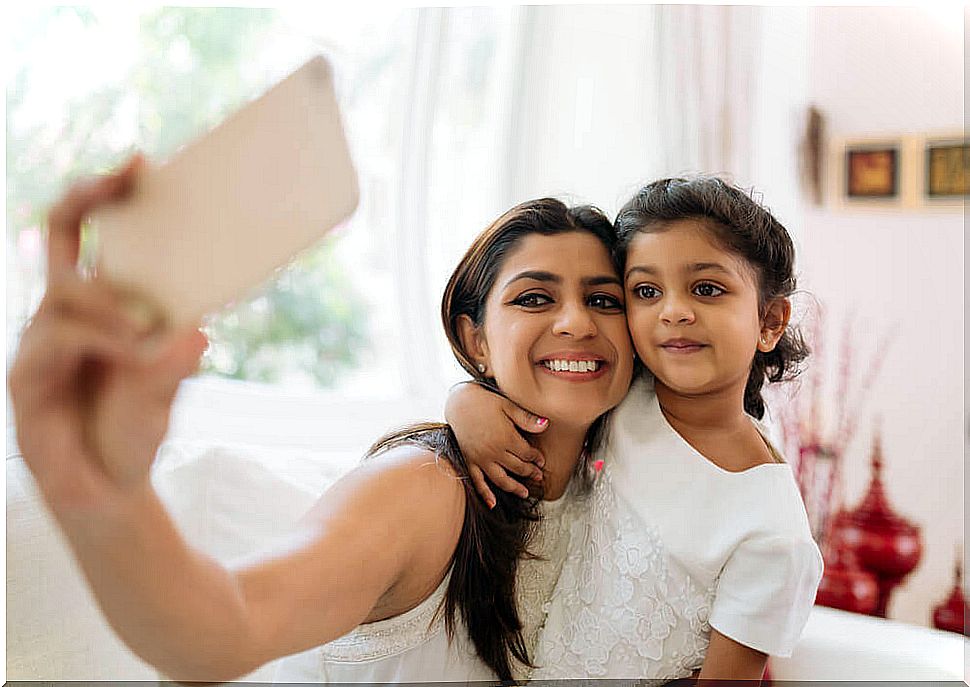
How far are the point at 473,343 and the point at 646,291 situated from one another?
14 centimetres

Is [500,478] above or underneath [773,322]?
underneath

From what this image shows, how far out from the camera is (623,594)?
29.3 inches

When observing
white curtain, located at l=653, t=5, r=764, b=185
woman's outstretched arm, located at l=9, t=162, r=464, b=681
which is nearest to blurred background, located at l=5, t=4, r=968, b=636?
white curtain, located at l=653, t=5, r=764, b=185

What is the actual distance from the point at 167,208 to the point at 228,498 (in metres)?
0.52

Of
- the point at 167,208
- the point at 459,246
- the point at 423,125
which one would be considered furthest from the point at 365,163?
the point at 167,208

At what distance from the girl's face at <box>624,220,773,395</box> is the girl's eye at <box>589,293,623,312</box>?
2 centimetres

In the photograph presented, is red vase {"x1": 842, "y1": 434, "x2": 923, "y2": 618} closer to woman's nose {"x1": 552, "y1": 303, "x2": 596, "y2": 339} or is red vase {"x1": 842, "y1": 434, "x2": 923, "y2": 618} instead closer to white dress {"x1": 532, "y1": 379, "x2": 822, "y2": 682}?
white dress {"x1": 532, "y1": 379, "x2": 822, "y2": 682}

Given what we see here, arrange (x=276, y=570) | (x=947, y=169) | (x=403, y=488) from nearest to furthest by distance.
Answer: (x=276, y=570) < (x=403, y=488) < (x=947, y=169)

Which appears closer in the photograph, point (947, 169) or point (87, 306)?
point (87, 306)

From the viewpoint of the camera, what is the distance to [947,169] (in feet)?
6.55

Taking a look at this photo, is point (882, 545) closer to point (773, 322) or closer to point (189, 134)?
point (773, 322)

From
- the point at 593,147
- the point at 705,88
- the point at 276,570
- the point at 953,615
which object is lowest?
the point at 953,615

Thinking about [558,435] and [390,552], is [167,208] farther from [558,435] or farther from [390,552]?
[558,435]

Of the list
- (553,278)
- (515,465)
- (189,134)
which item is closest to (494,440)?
(515,465)
